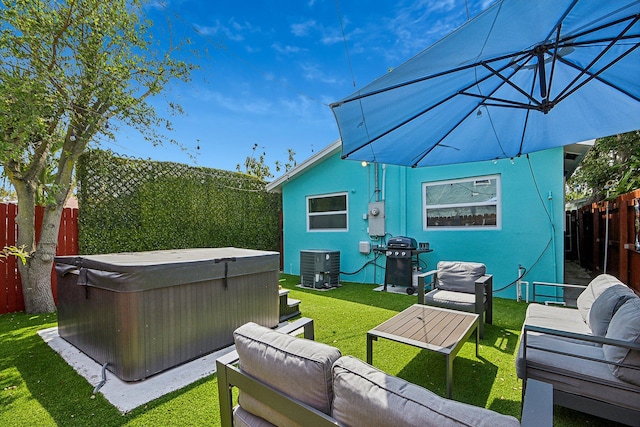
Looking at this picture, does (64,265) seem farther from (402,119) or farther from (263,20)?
(263,20)

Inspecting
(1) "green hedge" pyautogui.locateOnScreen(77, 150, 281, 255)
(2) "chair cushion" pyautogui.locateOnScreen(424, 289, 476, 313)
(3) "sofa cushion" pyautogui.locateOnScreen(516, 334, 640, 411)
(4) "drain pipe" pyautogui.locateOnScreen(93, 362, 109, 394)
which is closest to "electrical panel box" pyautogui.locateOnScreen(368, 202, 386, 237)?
(2) "chair cushion" pyautogui.locateOnScreen(424, 289, 476, 313)

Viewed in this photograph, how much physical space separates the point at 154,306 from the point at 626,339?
382 cm

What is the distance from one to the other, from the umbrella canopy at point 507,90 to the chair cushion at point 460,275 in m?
1.72

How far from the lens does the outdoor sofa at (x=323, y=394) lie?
98 centimetres

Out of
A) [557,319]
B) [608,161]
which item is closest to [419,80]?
[557,319]

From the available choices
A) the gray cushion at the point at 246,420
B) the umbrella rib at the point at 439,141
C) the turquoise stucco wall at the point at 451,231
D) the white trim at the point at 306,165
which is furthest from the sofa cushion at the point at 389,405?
the white trim at the point at 306,165

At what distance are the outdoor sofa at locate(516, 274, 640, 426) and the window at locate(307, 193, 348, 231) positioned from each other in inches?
230

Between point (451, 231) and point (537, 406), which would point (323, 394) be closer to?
point (537, 406)

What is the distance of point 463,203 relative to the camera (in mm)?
6492

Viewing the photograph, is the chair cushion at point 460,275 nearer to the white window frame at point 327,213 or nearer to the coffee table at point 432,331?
the coffee table at point 432,331

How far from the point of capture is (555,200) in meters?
5.52

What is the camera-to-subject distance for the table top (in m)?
2.59

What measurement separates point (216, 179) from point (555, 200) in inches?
318

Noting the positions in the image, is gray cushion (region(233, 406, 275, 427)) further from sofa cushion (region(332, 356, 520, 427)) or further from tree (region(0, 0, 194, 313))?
tree (region(0, 0, 194, 313))
